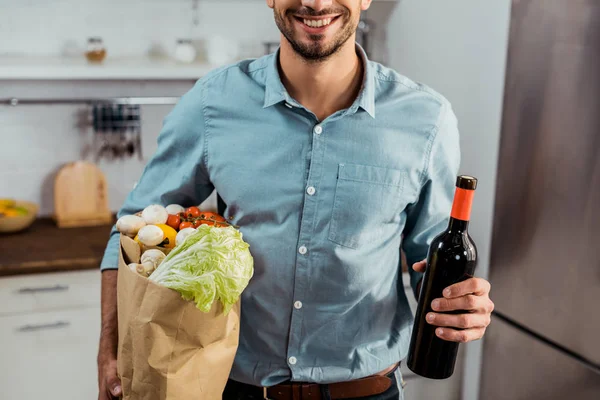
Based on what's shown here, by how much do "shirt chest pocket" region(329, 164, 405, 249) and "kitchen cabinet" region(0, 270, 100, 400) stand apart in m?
1.30

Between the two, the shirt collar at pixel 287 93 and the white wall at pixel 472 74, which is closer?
the shirt collar at pixel 287 93

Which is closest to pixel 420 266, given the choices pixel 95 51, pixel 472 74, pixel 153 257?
pixel 153 257

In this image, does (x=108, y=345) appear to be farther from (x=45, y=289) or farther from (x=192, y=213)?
(x=45, y=289)

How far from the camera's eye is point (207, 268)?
41.6 inches

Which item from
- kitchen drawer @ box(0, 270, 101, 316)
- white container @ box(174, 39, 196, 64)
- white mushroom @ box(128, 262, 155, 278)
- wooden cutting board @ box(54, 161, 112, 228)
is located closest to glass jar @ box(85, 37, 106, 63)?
white container @ box(174, 39, 196, 64)

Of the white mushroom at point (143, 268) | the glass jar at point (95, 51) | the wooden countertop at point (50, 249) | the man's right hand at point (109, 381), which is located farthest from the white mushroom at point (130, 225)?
the glass jar at point (95, 51)

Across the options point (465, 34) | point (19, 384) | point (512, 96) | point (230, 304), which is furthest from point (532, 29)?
point (19, 384)

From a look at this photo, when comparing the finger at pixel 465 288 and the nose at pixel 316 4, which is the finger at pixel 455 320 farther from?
the nose at pixel 316 4

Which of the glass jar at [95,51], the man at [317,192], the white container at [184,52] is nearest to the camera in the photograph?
the man at [317,192]

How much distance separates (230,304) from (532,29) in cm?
148

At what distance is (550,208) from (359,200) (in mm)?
939

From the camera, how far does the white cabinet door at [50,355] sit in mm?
2328

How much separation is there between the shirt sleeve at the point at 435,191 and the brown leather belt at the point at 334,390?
22cm

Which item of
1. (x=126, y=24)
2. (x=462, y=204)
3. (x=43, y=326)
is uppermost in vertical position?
(x=126, y=24)
